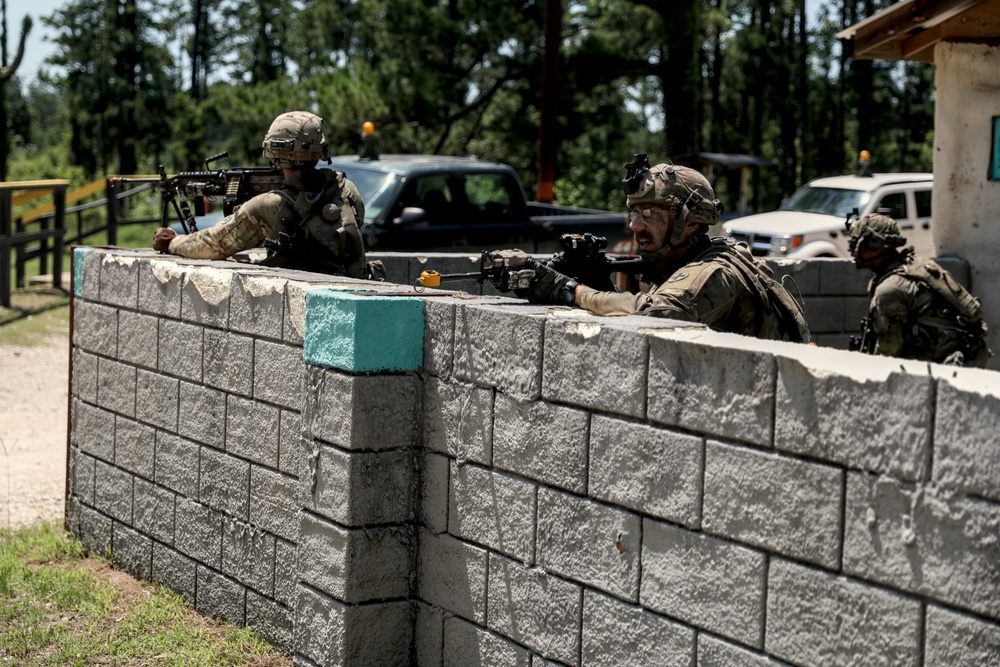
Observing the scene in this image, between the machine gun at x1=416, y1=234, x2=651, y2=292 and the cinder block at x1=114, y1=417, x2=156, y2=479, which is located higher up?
the machine gun at x1=416, y1=234, x2=651, y2=292

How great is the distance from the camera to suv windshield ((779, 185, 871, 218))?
625 inches

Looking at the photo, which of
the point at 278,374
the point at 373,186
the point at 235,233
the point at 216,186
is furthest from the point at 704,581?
the point at 373,186

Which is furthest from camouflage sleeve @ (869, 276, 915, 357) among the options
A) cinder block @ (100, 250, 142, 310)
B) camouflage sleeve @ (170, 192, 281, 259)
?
cinder block @ (100, 250, 142, 310)

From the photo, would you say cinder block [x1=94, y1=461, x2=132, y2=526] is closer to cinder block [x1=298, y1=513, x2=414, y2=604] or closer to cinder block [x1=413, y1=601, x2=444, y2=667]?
cinder block [x1=298, y1=513, x2=414, y2=604]

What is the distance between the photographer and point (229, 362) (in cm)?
489

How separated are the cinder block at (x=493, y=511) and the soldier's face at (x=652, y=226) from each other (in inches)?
45.6

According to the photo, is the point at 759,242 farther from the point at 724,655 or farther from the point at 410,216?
the point at 724,655

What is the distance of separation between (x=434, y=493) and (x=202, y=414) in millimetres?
1462

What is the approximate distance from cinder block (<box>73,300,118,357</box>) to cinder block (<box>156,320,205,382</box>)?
0.50m

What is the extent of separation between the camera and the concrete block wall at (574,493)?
2.66 meters

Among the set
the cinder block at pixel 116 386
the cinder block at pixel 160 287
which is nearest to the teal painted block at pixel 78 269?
the cinder block at pixel 116 386

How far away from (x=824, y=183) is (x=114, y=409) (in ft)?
41.0

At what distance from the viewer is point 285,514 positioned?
461 cm

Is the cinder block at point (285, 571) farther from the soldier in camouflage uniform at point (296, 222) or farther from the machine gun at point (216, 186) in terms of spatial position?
the machine gun at point (216, 186)
